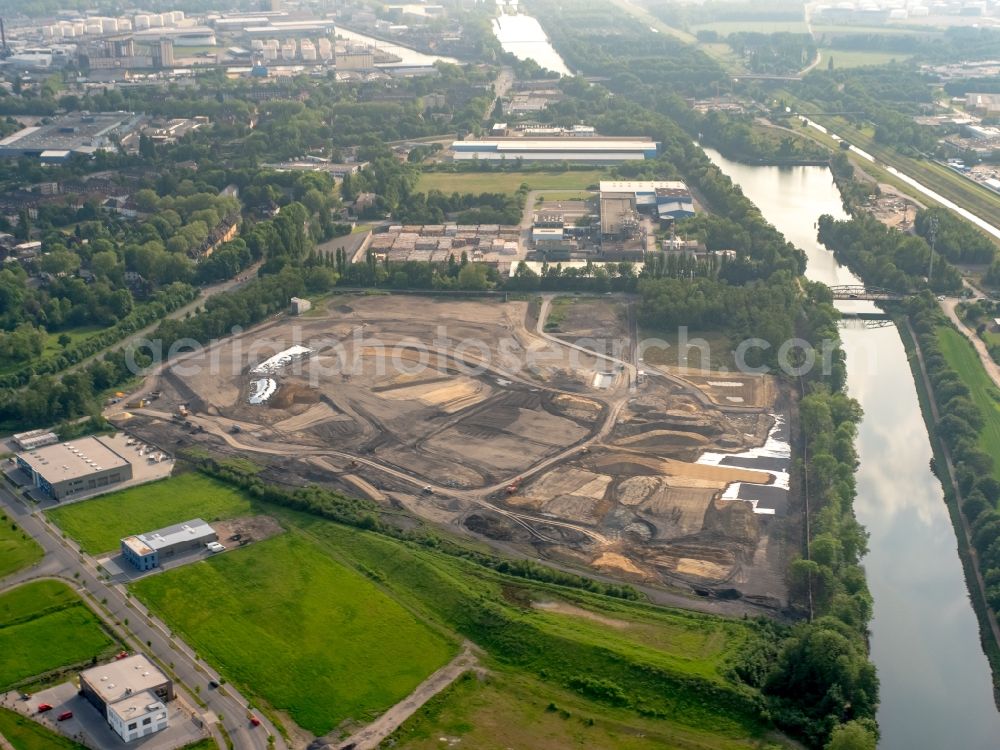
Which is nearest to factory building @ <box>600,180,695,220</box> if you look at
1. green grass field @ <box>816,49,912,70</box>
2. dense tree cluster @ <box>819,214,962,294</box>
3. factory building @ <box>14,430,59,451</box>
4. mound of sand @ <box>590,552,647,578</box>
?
dense tree cluster @ <box>819,214,962,294</box>

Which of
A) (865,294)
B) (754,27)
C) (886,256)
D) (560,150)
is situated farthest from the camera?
(754,27)

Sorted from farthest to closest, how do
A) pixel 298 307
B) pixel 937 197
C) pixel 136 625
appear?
pixel 937 197, pixel 298 307, pixel 136 625

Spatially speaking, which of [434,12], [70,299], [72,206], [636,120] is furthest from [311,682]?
[434,12]

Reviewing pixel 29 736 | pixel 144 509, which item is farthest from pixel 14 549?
pixel 29 736

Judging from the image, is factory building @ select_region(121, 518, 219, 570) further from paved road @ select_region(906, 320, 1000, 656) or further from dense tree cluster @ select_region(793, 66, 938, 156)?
dense tree cluster @ select_region(793, 66, 938, 156)

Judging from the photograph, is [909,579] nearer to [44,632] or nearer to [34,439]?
[44,632]

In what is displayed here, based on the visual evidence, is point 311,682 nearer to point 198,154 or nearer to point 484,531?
point 484,531

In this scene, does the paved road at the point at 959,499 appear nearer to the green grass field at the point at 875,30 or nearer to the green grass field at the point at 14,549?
the green grass field at the point at 14,549
